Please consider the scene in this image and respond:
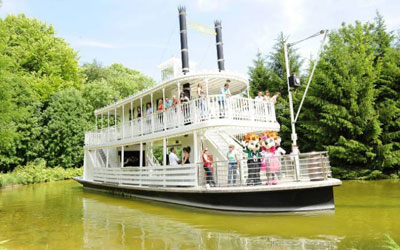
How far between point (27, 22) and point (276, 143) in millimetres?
36019

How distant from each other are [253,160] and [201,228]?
3091 mm

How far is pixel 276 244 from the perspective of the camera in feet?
20.7

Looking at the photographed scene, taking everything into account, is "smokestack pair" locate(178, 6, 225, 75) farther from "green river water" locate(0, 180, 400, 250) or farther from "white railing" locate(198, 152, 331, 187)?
"green river water" locate(0, 180, 400, 250)

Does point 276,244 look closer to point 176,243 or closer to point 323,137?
point 176,243

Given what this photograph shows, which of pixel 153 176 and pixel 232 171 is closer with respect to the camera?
pixel 232 171

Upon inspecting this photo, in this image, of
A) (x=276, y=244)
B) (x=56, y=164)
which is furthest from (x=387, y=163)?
(x=56, y=164)

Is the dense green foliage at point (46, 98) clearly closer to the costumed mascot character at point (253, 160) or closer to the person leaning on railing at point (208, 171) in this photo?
the person leaning on railing at point (208, 171)

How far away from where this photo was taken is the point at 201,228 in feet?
26.0

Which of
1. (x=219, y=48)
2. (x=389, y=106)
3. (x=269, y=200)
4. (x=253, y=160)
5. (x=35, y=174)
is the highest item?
(x=219, y=48)

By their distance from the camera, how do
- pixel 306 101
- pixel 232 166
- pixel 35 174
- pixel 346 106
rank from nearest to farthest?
pixel 232 166
pixel 346 106
pixel 306 101
pixel 35 174

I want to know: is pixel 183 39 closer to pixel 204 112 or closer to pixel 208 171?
pixel 204 112

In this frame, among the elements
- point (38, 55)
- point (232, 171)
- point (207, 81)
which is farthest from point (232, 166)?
point (38, 55)

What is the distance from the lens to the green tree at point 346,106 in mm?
18578

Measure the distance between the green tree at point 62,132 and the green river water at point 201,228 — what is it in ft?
64.9
